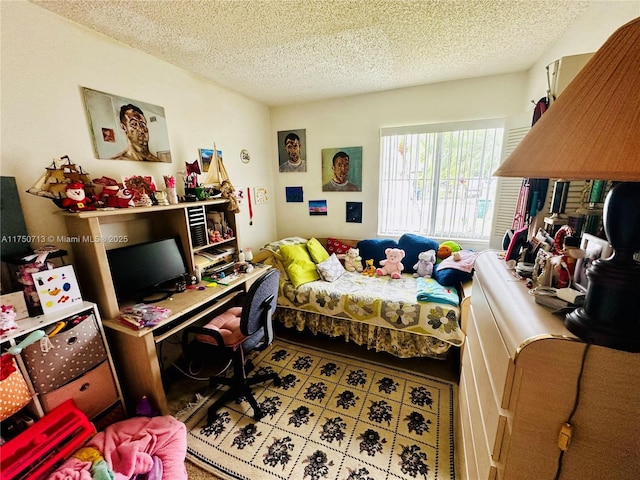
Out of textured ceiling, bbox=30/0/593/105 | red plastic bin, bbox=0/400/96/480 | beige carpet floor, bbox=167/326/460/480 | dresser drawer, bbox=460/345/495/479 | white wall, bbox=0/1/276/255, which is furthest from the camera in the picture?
beige carpet floor, bbox=167/326/460/480

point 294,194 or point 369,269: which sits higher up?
point 294,194

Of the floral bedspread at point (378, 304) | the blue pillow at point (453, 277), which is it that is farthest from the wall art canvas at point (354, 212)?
the blue pillow at point (453, 277)

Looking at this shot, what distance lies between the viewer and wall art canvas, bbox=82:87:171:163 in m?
1.63

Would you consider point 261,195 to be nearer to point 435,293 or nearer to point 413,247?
point 413,247

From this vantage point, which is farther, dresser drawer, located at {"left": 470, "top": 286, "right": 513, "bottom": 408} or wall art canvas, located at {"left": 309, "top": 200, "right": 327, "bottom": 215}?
wall art canvas, located at {"left": 309, "top": 200, "right": 327, "bottom": 215}

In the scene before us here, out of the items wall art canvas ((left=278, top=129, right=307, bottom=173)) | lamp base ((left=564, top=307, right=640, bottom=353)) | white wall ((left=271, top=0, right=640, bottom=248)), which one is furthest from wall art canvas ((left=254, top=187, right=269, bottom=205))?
lamp base ((left=564, top=307, right=640, bottom=353))

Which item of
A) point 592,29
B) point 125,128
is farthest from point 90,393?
point 592,29

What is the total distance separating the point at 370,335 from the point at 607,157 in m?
2.08

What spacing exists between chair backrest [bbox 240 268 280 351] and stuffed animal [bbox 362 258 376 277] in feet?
4.31

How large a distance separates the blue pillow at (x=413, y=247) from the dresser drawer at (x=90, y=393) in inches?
103

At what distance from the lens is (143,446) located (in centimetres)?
130

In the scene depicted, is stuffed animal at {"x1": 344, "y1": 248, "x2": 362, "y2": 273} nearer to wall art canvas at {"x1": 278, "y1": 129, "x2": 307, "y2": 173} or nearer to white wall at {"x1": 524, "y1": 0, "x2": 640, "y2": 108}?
wall art canvas at {"x1": 278, "y1": 129, "x2": 307, "y2": 173}

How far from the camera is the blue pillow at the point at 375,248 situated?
297cm

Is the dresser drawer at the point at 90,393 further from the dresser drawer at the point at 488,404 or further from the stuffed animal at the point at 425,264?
the stuffed animal at the point at 425,264
